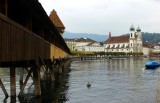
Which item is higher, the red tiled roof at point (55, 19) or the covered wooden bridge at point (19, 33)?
the red tiled roof at point (55, 19)

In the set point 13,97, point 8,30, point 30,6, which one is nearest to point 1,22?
point 8,30

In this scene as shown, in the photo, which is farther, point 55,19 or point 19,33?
point 55,19

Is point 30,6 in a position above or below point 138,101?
above

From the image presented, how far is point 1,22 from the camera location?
38.4 feet

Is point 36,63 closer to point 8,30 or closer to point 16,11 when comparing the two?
point 16,11

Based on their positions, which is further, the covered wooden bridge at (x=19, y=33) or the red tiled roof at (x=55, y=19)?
the red tiled roof at (x=55, y=19)

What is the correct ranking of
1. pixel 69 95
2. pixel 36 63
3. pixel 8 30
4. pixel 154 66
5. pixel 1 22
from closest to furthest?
pixel 1 22
pixel 8 30
pixel 36 63
pixel 69 95
pixel 154 66

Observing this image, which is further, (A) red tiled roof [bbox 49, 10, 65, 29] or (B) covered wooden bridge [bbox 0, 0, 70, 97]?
(A) red tiled roof [bbox 49, 10, 65, 29]

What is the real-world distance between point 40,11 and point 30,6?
1.64 metres

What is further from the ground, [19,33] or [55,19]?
[55,19]

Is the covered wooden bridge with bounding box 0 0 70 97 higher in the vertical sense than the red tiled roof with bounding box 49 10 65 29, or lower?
lower

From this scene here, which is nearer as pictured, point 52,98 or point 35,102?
point 35,102

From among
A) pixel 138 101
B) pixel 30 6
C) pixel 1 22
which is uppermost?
pixel 30 6

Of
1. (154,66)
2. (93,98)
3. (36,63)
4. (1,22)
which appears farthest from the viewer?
(154,66)
